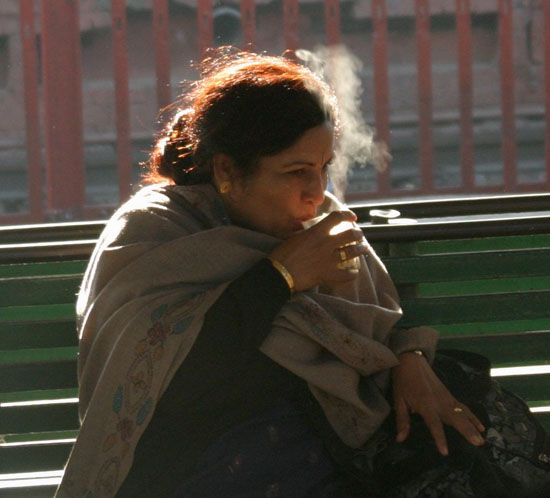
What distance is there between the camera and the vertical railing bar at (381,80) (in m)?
11.6

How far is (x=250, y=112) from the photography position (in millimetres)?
1862

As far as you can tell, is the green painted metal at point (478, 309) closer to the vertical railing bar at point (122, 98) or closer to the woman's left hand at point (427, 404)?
the woman's left hand at point (427, 404)

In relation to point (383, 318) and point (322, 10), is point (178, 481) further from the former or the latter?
point (322, 10)

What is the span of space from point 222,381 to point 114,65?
9900 millimetres

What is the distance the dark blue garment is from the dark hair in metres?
0.42

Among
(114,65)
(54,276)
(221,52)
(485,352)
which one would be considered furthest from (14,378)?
(114,65)

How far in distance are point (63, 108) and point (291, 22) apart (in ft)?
7.93

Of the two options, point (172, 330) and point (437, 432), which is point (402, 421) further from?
point (172, 330)

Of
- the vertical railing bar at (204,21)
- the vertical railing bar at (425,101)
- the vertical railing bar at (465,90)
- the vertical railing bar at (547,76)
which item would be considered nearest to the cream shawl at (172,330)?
the vertical railing bar at (204,21)

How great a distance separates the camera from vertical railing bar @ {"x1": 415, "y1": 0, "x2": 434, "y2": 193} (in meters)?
11.6

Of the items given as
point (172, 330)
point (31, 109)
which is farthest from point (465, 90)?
point (172, 330)

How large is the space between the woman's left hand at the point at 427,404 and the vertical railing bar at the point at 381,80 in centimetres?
988

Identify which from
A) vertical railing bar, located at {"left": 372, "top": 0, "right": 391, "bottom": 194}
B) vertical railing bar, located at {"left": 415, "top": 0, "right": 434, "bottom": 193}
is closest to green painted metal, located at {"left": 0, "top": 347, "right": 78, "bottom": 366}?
vertical railing bar, located at {"left": 372, "top": 0, "right": 391, "bottom": 194}

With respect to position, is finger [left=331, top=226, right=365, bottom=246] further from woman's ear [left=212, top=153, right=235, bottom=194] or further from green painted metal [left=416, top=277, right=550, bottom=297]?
green painted metal [left=416, top=277, right=550, bottom=297]
